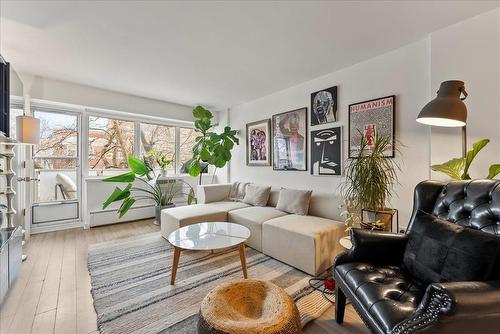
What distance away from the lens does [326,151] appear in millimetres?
3150

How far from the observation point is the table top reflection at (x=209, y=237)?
78.0 inches

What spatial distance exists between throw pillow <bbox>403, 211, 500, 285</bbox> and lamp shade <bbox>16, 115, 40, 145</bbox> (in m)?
4.02

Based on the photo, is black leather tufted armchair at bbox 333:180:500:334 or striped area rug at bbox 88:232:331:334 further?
striped area rug at bbox 88:232:331:334

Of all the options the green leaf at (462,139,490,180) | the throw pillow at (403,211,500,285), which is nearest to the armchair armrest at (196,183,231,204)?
the throw pillow at (403,211,500,285)

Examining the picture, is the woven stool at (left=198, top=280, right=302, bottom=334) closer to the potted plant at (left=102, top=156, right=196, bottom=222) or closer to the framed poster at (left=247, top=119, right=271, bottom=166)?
the framed poster at (left=247, top=119, right=271, bottom=166)

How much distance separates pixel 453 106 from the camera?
1630 millimetres

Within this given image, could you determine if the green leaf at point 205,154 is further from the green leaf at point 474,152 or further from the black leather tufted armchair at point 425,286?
the green leaf at point 474,152

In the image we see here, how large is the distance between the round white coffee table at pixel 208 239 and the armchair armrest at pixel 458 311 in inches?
54.4

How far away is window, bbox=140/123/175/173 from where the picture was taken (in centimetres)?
467

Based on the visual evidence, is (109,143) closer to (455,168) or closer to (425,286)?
(425,286)

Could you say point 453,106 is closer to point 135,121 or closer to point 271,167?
point 271,167

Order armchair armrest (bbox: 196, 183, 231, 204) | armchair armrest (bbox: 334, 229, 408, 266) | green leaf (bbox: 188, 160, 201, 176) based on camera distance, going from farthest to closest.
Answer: green leaf (bbox: 188, 160, 201, 176) < armchair armrest (bbox: 196, 183, 231, 204) < armchair armrest (bbox: 334, 229, 408, 266)

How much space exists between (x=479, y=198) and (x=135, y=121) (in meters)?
5.04

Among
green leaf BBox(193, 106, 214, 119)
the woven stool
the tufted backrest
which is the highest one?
green leaf BBox(193, 106, 214, 119)
